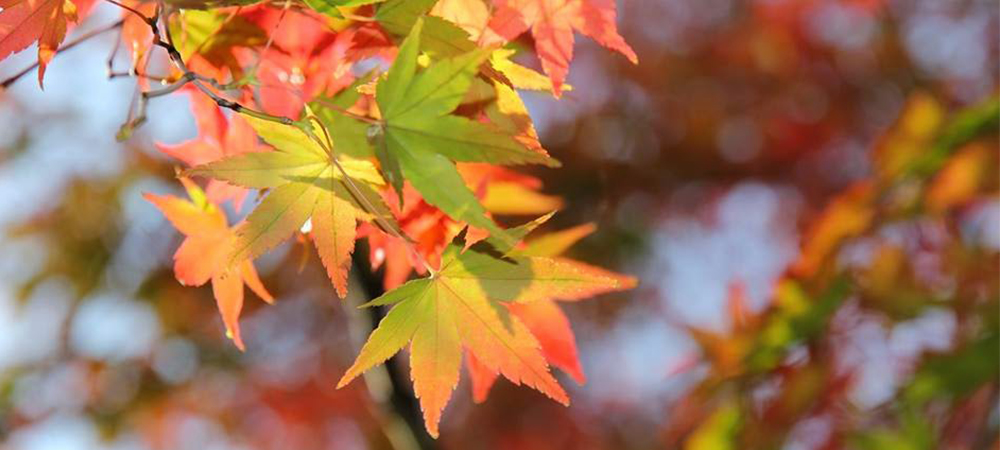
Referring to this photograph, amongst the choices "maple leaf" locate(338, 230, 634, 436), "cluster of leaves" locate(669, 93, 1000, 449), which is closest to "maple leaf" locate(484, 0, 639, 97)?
"maple leaf" locate(338, 230, 634, 436)

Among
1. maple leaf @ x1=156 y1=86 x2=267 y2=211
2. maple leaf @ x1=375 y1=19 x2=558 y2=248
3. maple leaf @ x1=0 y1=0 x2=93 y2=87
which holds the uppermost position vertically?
maple leaf @ x1=375 y1=19 x2=558 y2=248

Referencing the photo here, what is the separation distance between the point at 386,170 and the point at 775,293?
0.84 meters

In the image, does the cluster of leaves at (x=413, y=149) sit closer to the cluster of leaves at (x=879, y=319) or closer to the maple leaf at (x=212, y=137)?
the maple leaf at (x=212, y=137)

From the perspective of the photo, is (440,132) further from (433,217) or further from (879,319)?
(879,319)

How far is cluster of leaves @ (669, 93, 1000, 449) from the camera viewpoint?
4.10 ft

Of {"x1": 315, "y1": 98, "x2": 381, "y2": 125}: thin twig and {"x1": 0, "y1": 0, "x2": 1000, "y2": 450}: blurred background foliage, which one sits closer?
{"x1": 315, "y1": 98, "x2": 381, "y2": 125}: thin twig

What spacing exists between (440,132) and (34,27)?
0.25 metres

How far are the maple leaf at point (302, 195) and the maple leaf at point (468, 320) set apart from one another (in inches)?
1.6

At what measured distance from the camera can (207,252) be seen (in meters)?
0.72

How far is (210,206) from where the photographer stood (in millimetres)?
744

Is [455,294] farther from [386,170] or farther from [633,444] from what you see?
[633,444]

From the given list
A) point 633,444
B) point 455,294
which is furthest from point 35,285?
point 455,294

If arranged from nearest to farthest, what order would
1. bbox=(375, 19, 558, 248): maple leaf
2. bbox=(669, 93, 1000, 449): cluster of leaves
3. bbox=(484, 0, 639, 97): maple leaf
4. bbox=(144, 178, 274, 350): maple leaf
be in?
bbox=(375, 19, 558, 248): maple leaf
bbox=(484, 0, 639, 97): maple leaf
bbox=(144, 178, 274, 350): maple leaf
bbox=(669, 93, 1000, 449): cluster of leaves

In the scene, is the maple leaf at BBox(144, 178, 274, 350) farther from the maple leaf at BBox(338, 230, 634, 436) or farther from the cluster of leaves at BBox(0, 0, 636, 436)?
the maple leaf at BBox(338, 230, 634, 436)
